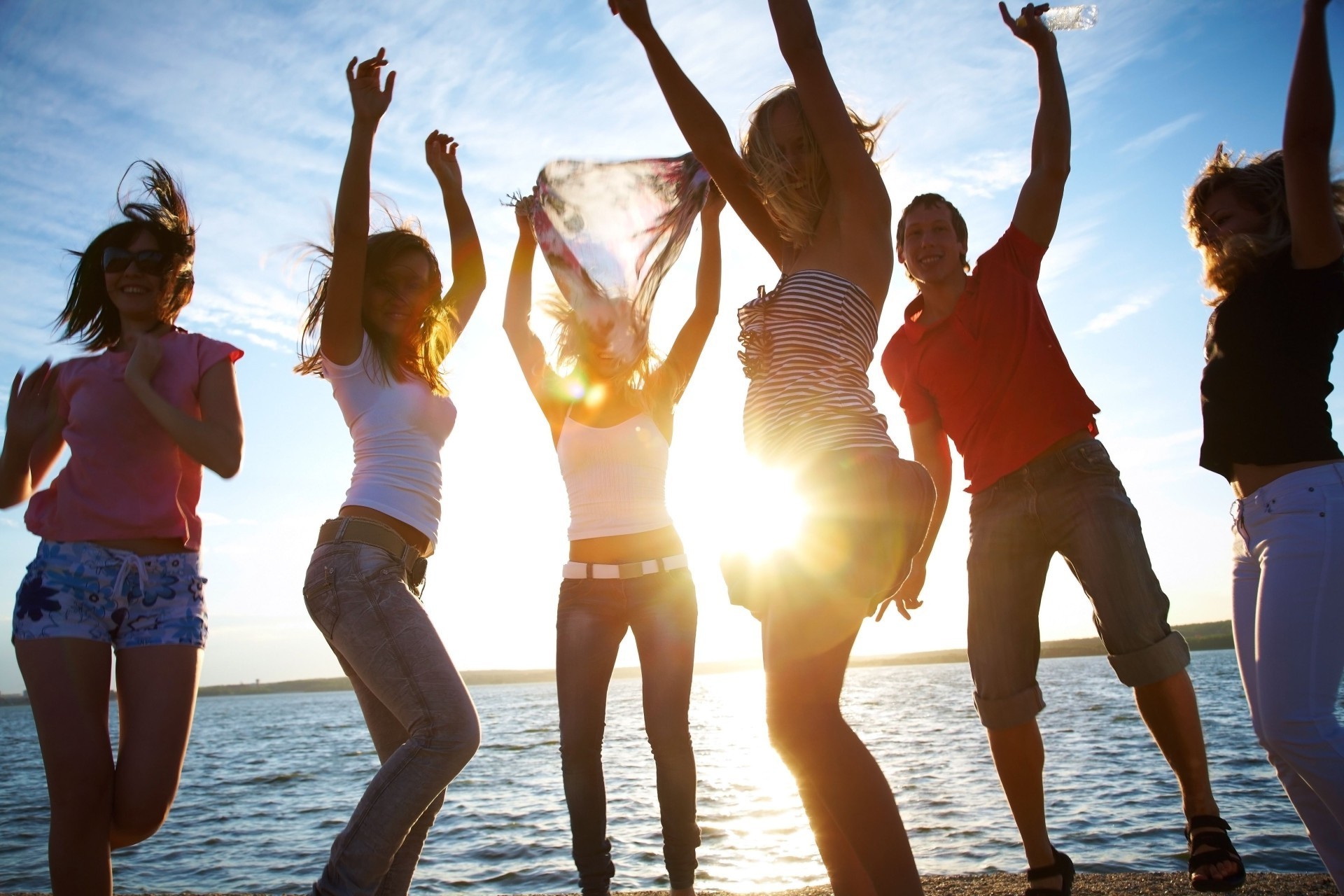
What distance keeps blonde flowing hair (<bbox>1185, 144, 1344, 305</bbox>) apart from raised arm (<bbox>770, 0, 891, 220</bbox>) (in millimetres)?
1643

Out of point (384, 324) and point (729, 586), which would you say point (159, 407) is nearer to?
point (384, 324)

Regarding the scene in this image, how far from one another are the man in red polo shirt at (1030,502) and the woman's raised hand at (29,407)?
356cm

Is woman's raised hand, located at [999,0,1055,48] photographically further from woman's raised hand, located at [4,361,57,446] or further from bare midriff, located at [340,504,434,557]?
woman's raised hand, located at [4,361,57,446]

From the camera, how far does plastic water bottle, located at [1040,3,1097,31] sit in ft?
11.0

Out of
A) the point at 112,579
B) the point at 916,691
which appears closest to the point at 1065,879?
the point at 112,579

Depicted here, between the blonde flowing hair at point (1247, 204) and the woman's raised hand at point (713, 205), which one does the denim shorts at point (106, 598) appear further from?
the blonde flowing hair at point (1247, 204)

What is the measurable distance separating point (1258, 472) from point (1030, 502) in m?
0.75

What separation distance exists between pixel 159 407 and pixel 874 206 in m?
2.57

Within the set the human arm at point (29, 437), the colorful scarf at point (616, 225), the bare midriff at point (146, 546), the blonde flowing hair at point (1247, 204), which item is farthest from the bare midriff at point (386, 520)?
the blonde flowing hair at point (1247, 204)

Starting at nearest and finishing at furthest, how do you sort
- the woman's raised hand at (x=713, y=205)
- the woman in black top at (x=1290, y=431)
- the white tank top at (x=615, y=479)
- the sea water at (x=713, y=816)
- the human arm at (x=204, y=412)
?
the woman in black top at (x=1290, y=431), the human arm at (x=204, y=412), the white tank top at (x=615, y=479), the woman's raised hand at (x=713, y=205), the sea water at (x=713, y=816)

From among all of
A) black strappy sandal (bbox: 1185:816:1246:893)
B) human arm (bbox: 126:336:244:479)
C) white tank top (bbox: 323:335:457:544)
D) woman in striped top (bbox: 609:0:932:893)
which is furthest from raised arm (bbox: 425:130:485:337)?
black strappy sandal (bbox: 1185:816:1246:893)

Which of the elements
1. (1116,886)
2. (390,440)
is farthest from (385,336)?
(1116,886)

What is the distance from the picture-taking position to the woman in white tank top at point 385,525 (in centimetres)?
274

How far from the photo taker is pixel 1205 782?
3.12 metres
